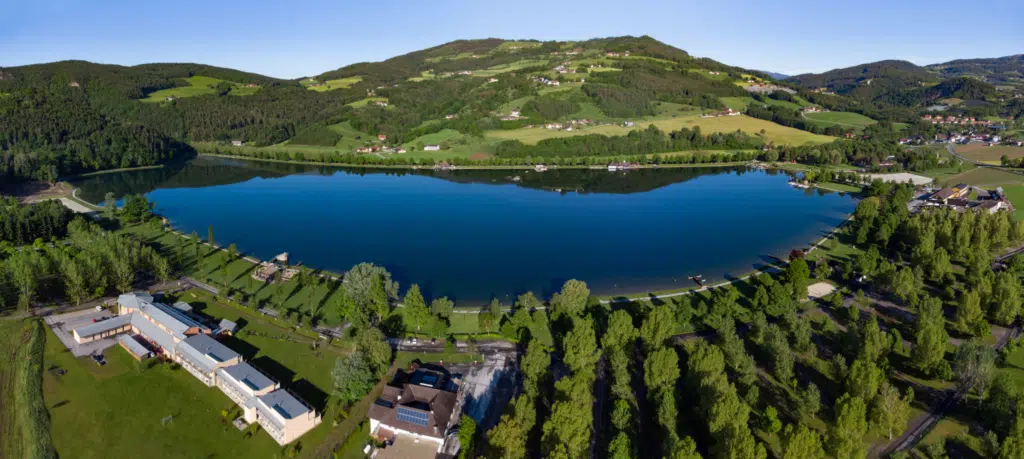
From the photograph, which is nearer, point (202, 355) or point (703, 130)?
point (202, 355)

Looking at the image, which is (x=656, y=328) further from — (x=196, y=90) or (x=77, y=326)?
(x=196, y=90)

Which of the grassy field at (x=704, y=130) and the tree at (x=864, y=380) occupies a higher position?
the grassy field at (x=704, y=130)

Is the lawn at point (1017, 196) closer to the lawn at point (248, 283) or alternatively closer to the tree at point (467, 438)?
the tree at point (467, 438)

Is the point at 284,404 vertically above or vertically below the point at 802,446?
below

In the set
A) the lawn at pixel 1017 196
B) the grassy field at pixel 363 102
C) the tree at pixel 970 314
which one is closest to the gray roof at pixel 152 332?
the tree at pixel 970 314

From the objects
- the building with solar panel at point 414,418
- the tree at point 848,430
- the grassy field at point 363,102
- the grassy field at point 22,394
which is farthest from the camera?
the grassy field at point 363,102

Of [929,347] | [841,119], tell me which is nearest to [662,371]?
[929,347]

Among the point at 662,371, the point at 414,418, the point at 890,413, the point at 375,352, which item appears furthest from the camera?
the point at 375,352

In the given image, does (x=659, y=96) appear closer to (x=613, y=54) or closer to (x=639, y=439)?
(x=613, y=54)
